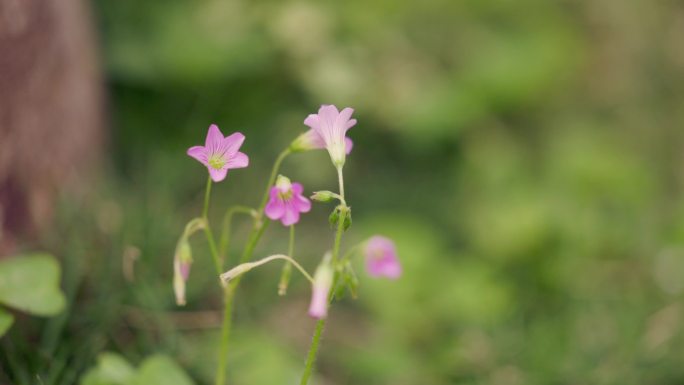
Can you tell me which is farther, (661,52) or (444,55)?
(661,52)

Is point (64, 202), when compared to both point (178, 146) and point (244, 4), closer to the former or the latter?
point (178, 146)

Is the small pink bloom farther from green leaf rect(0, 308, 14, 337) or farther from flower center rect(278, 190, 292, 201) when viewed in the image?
green leaf rect(0, 308, 14, 337)

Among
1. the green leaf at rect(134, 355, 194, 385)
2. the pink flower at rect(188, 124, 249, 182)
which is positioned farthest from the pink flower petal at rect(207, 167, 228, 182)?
the green leaf at rect(134, 355, 194, 385)

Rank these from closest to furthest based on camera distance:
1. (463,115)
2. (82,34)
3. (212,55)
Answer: (82,34) < (212,55) < (463,115)

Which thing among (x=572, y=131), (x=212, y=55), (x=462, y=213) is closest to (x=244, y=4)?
(x=212, y=55)

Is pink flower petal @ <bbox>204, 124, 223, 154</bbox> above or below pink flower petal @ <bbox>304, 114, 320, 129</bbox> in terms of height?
below

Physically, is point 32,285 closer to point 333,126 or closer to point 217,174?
point 217,174
